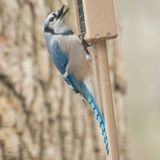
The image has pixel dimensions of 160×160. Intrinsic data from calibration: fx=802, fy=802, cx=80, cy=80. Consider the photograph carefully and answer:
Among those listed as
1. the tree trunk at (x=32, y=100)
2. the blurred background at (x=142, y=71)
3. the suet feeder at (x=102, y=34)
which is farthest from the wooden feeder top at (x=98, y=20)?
the blurred background at (x=142, y=71)

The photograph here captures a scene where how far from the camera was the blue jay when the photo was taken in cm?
160

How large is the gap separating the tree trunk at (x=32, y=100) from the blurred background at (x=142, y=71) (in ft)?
1.95

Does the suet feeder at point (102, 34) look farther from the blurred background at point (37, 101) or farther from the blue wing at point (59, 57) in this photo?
the blurred background at point (37, 101)

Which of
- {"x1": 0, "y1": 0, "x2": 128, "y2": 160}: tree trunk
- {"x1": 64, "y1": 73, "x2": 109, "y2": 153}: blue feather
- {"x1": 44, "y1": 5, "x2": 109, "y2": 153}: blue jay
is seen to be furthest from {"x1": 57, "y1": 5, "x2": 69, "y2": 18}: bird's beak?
{"x1": 0, "y1": 0, "x2": 128, "y2": 160}: tree trunk

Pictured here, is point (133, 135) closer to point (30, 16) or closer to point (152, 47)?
point (152, 47)

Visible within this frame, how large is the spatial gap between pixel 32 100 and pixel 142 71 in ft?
2.67

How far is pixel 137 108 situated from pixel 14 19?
0.89m

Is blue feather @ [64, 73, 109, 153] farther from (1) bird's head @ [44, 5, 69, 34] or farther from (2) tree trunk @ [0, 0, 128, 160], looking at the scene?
(2) tree trunk @ [0, 0, 128, 160]

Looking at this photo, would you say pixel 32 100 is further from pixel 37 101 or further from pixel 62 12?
pixel 62 12

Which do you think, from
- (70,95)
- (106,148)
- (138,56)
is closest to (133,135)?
(138,56)

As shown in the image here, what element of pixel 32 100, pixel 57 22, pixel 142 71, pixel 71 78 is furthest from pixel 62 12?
pixel 142 71

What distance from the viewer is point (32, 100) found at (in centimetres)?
246

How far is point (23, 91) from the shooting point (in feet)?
7.98

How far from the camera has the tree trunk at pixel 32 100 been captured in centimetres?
241
